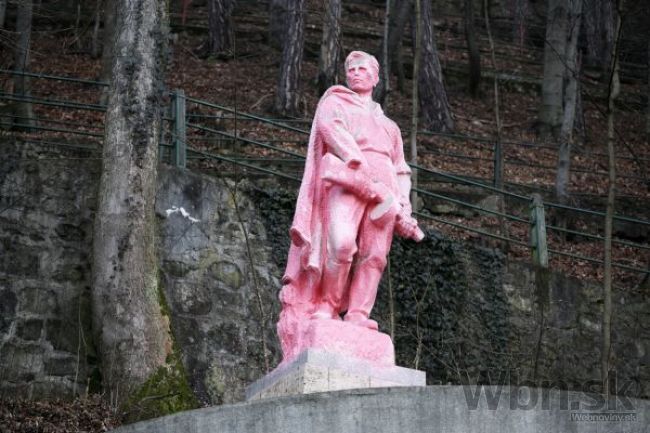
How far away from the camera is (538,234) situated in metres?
15.7

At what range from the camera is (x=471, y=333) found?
1477 centimetres

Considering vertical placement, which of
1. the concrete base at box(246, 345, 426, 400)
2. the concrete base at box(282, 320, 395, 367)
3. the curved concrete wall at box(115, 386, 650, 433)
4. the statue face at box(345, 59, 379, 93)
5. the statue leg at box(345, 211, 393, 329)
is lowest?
the curved concrete wall at box(115, 386, 650, 433)

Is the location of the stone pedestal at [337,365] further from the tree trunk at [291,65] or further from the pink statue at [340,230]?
the tree trunk at [291,65]

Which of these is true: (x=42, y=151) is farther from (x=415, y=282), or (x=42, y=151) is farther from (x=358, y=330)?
(x=358, y=330)

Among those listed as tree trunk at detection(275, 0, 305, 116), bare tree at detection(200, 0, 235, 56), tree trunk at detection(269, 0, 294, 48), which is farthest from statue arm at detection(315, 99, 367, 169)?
tree trunk at detection(269, 0, 294, 48)

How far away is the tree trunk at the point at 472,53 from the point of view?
25.0m

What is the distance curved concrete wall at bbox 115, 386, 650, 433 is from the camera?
29.9ft

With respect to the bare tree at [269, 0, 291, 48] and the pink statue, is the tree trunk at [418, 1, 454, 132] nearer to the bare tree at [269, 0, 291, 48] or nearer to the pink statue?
the bare tree at [269, 0, 291, 48]

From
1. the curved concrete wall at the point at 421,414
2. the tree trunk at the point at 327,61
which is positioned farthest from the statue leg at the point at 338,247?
the tree trunk at the point at 327,61

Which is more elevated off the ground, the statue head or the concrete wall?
the statue head

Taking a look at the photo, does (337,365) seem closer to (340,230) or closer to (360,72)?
(340,230)

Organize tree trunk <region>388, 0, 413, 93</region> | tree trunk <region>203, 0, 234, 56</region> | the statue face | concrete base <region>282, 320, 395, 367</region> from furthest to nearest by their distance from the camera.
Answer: tree trunk <region>203, 0, 234, 56</region> < tree trunk <region>388, 0, 413, 93</region> < the statue face < concrete base <region>282, 320, 395, 367</region>

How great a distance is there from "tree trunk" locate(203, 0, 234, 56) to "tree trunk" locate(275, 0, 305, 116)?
2.48 metres

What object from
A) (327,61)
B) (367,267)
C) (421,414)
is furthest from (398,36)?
(421,414)
